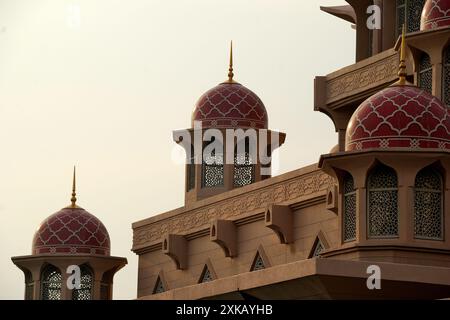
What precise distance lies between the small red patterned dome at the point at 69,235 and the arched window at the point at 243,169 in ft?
10.4

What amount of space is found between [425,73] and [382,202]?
10.1ft

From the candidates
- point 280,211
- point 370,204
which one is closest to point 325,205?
point 280,211

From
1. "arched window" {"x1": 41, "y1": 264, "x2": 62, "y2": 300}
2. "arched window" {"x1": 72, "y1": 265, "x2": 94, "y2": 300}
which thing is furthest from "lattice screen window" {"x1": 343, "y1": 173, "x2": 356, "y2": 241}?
"arched window" {"x1": 41, "y1": 264, "x2": 62, "y2": 300}

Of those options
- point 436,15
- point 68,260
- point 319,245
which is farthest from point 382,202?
point 68,260

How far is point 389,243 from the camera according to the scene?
29.5 meters

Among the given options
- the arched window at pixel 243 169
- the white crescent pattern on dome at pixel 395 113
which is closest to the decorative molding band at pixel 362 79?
the white crescent pattern on dome at pixel 395 113

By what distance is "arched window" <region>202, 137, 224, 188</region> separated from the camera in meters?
39.4

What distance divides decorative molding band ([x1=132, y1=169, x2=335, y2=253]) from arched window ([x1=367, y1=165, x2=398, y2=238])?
3214 mm

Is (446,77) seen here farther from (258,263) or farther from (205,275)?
(205,275)

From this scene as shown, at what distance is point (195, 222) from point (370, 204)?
8945 millimetres

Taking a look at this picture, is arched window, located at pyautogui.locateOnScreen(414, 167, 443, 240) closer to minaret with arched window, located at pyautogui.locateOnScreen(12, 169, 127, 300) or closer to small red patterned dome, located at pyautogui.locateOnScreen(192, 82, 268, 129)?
small red patterned dome, located at pyautogui.locateOnScreen(192, 82, 268, 129)
